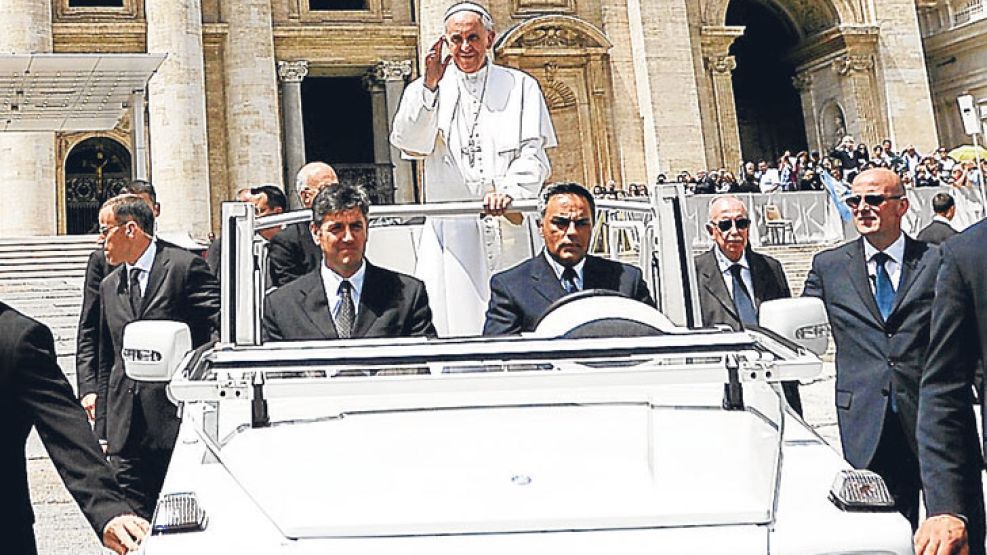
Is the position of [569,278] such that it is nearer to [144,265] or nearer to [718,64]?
[144,265]

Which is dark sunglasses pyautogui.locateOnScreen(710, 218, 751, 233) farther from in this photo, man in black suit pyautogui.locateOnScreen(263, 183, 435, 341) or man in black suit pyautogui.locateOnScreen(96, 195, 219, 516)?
man in black suit pyautogui.locateOnScreen(96, 195, 219, 516)

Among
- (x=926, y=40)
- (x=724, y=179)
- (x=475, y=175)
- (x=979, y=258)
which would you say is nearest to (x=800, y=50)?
(x=926, y=40)

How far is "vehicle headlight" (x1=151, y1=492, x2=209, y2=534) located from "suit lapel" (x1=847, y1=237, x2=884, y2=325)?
129 inches

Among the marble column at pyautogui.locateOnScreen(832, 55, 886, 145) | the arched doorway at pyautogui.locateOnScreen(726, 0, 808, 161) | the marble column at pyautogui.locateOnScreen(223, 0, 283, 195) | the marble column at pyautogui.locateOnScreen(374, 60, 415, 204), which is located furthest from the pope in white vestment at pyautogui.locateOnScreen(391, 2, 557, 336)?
the arched doorway at pyautogui.locateOnScreen(726, 0, 808, 161)

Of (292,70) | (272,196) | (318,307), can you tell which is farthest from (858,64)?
(318,307)

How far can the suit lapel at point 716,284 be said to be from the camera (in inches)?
225

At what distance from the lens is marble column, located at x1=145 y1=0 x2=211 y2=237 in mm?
21453

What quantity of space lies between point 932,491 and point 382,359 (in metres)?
1.68

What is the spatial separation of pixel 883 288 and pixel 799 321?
1391 millimetres

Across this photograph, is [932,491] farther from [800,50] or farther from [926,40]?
[926,40]

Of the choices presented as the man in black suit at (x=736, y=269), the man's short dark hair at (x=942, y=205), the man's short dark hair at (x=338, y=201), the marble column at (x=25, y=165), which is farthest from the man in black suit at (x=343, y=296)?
the marble column at (x=25, y=165)

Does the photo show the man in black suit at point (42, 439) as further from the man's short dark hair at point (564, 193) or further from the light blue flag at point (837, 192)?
the light blue flag at point (837, 192)

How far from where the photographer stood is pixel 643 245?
4.57 m

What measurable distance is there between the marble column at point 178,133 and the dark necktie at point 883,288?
1865 cm
